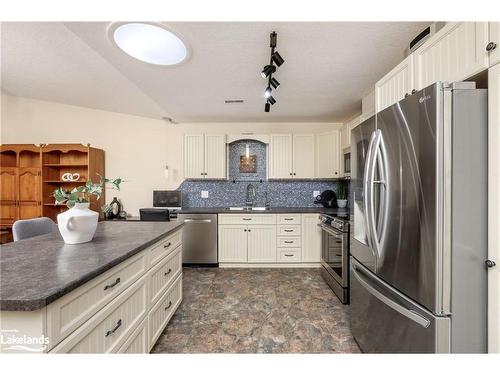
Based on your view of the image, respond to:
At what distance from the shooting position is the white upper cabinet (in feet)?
12.4

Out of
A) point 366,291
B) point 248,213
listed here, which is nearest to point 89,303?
point 366,291

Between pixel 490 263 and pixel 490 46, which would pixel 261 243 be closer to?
pixel 490 263

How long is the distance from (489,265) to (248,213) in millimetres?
2736

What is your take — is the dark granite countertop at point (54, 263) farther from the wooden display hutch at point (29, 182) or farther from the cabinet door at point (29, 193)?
the cabinet door at point (29, 193)

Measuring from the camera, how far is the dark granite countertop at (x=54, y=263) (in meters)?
0.76

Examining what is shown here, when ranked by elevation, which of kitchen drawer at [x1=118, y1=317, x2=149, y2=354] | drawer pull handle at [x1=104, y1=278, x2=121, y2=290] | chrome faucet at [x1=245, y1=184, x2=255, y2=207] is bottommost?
kitchen drawer at [x1=118, y1=317, x2=149, y2=354]

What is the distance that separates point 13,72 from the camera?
296 centimetres

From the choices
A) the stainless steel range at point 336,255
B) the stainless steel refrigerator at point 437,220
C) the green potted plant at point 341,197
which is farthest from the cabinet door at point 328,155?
the stainless steel refrigerator at point 437,220

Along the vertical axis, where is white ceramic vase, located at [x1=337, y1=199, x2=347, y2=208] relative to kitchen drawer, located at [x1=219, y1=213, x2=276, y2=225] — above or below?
above

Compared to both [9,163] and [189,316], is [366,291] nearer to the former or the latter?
[189,316]

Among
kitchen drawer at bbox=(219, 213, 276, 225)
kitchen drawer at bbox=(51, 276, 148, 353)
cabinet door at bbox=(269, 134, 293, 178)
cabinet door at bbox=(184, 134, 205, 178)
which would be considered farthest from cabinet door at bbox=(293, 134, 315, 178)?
kitchen drawer at bbox=(51, 276, 148, 353)

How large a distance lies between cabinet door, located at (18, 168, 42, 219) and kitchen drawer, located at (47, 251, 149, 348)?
3773 mm

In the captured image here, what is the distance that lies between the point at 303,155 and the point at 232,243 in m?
1.90

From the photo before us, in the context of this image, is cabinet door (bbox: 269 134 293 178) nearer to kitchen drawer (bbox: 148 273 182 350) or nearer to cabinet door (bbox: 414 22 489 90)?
kitchen drawer (bbox: 148 273 182 350)
